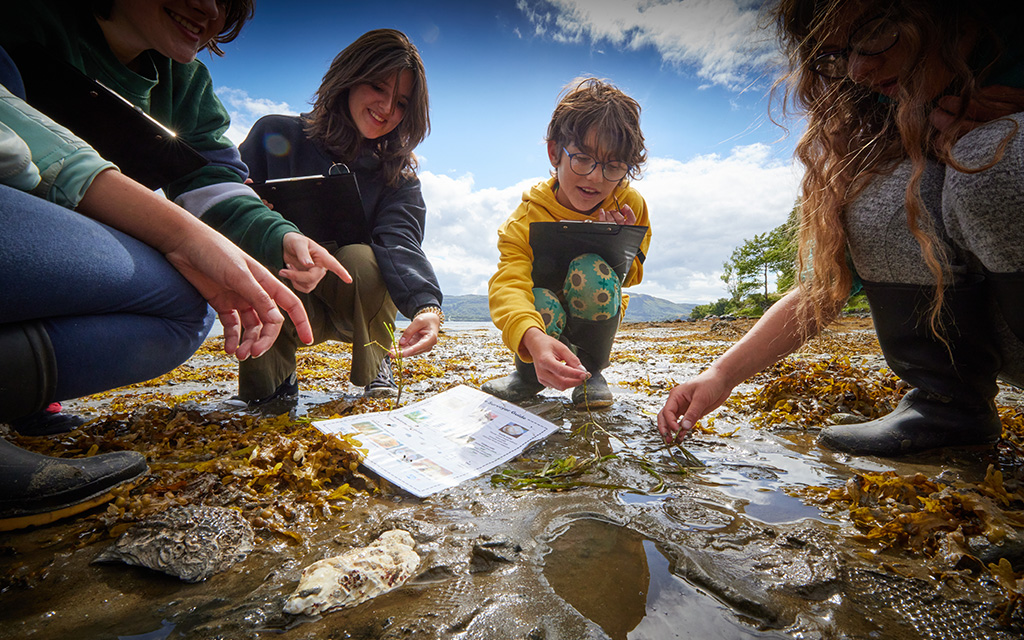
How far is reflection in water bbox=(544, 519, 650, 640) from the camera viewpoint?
853mm

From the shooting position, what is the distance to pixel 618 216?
9.84 ft

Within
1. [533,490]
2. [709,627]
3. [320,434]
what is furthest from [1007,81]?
[320,434]

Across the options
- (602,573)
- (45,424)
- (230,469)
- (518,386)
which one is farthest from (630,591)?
(45,424)

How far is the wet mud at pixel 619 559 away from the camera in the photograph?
824 mm

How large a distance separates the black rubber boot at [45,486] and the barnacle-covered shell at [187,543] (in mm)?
294

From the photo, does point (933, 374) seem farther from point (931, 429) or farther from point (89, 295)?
point (89, 295)

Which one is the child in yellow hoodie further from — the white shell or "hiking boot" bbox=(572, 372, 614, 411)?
the white shell

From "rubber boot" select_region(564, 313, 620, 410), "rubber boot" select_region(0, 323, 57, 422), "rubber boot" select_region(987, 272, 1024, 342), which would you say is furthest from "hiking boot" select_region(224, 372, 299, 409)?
"rubber boot" select_region(987, 272, 1024, 342)

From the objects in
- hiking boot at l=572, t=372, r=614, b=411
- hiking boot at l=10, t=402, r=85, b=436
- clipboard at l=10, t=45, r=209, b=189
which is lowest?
hiking boot at l=10, t=402, r=85, b=436

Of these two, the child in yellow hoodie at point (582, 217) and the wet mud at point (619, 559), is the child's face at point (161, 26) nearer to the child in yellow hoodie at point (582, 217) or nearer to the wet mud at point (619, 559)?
the wet mud at point (619, 559)

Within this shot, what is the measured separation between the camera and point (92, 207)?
1.26 metres

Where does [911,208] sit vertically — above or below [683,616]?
above

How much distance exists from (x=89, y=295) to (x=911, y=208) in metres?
2.66

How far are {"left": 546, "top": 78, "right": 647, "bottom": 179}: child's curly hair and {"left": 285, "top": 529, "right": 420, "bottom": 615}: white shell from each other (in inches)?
104
